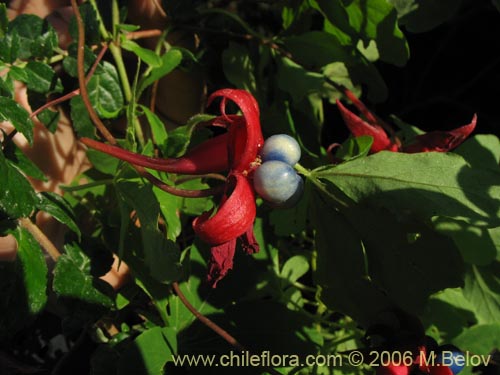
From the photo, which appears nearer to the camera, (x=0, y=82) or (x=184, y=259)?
(x=0, y=82)

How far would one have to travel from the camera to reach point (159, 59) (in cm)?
74

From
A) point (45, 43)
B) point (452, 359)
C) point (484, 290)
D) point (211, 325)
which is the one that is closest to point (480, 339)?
point (484, 290)

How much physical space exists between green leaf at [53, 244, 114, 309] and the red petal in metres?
0.23

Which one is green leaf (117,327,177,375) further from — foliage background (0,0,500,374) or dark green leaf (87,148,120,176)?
dark green leaf (87,148,120,176)

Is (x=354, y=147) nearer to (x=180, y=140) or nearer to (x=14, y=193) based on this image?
(x=180, y=140)

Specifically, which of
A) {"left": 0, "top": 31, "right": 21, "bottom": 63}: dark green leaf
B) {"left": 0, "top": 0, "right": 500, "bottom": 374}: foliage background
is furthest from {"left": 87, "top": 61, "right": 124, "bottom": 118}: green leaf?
{"left": 0, "top": 31, "right": 21, "bottom": 63}: dark green leaf

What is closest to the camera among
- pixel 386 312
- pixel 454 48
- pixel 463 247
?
pixel 386 312

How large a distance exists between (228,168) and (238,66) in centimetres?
39

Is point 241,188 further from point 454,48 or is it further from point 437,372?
point 454,48

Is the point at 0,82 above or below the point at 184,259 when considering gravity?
above

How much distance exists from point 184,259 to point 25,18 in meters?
0.38

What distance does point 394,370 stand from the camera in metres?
0.60

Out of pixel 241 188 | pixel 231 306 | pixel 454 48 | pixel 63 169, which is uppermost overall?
pixel 241 188

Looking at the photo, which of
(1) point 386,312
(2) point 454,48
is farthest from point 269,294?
(2) point 454,48
